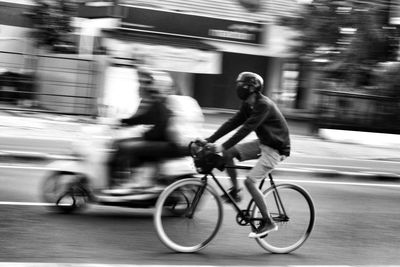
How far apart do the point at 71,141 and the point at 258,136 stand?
7.89 m

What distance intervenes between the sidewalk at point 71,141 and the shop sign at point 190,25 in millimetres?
3698

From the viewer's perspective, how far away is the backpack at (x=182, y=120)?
25.1 feet

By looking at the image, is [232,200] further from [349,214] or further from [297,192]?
[349,214]

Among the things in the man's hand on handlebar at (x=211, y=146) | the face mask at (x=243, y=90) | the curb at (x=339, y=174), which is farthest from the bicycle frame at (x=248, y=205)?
the curb at (x=339, y=174)

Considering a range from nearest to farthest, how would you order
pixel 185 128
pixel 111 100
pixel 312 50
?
pixel 185 128
pixel 111 100
pixel 312 50

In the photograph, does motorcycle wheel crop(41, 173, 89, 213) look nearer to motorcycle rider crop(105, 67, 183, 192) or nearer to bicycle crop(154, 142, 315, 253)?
motorcycle rider crop(105, 67, 183, 192)

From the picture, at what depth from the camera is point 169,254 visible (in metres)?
6.23

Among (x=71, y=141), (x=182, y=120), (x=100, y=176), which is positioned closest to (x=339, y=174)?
(x=71, y=141)

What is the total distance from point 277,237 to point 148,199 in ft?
4.87

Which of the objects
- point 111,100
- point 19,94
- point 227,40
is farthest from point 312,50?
point 19,94

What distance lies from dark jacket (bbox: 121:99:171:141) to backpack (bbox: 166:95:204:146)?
55mm

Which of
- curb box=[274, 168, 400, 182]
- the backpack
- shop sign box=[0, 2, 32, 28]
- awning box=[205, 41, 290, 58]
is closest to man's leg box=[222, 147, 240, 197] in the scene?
Result: the backpack

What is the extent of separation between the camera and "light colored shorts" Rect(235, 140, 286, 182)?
20.7ft

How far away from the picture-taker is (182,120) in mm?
7863
